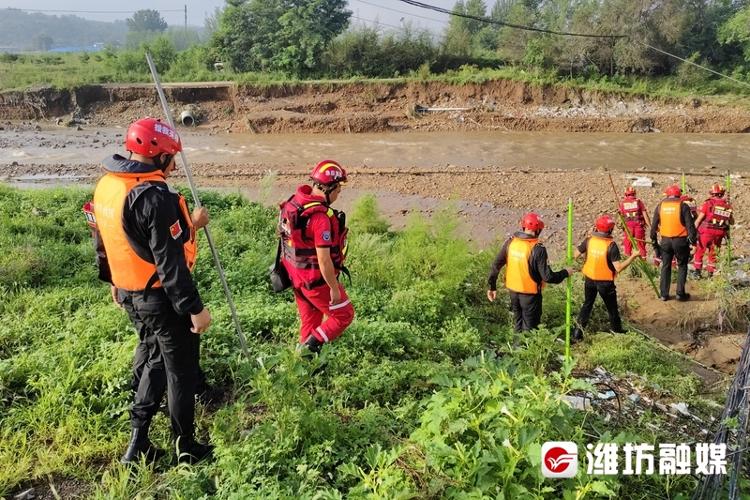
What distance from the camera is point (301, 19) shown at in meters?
29.1

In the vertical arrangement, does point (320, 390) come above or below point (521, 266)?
below

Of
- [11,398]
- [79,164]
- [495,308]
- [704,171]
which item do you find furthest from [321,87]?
[11,398]

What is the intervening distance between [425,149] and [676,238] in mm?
12436

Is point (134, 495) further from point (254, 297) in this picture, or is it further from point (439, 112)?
point (439, 112)

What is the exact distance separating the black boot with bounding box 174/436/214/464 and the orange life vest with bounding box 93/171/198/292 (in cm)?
101

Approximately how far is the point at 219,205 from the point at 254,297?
417 cm

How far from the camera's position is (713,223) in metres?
8.15

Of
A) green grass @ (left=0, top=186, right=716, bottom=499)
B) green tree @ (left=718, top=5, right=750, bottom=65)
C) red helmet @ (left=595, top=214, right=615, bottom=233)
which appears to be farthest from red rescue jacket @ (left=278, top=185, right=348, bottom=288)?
green tree @ (left=718, top=5, right=750, bottom=65)

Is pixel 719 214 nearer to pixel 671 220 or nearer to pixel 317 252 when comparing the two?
pixel 671 220

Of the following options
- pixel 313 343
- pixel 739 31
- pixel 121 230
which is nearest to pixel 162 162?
pixel 121 230

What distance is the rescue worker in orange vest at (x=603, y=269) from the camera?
20.4 ft

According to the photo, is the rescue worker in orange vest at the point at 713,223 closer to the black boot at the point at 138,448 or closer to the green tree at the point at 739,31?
the black boot at the point at 138,448

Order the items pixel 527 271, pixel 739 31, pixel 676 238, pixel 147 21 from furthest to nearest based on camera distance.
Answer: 1. pixel 147 21
2. pixel 739 31
3. pixel 676 238
4. pixel 527 271

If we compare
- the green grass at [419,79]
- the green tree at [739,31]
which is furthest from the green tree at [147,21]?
the green tree at [739,31]
